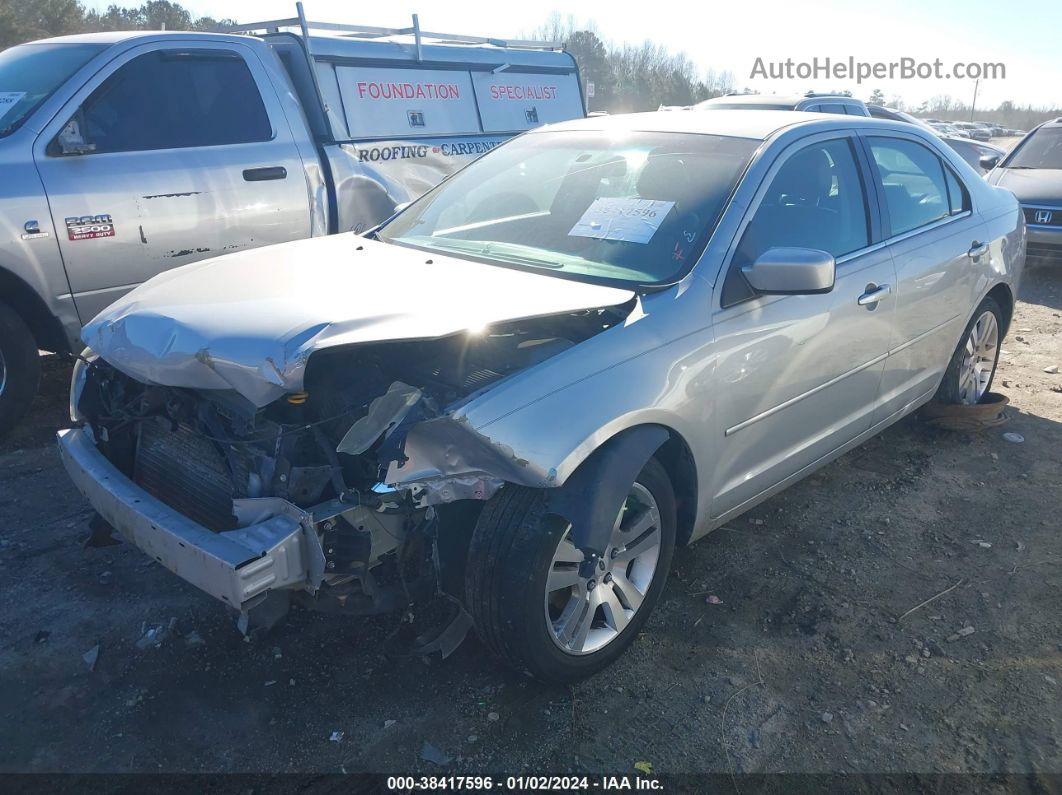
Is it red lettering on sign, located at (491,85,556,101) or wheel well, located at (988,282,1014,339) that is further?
red lettering on sign, located at (491,85,556,101)

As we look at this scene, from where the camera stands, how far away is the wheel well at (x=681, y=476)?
9.71 feet

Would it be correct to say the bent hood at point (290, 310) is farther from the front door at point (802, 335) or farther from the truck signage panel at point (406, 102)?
the truck signage panel at point (406, 102)

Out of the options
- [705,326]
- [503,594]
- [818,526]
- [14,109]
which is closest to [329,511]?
[503,594]

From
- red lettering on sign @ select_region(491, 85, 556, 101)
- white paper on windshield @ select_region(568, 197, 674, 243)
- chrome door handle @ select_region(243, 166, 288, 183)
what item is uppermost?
red lettering on sign @ select_region(491, 85, 556, 101)

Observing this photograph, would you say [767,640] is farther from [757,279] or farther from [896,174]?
[896,174]

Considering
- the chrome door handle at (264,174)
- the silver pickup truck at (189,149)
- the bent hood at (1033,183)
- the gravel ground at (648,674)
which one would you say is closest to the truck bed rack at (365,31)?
the silver pickup truck at (189,149)

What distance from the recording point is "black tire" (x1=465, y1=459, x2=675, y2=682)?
2.53m

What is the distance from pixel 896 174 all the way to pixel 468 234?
219 centimetres

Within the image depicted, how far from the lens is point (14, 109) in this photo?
4.62 meters

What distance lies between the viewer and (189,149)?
201 inches

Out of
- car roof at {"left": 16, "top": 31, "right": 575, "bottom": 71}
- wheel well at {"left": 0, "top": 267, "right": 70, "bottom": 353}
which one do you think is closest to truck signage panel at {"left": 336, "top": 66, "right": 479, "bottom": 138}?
→ car roof at {"left": 16, "top": 31, "right": 575, "bottom": 71}

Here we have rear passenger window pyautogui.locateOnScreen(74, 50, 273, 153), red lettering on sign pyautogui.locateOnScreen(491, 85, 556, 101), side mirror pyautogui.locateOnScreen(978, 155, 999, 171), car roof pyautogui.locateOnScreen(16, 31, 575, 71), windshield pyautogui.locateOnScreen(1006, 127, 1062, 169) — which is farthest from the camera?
side mirror pyautogui.locateOnScreen(978, 155, 999, 171)

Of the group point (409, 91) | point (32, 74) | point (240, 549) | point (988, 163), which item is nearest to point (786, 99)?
point (988, 163)

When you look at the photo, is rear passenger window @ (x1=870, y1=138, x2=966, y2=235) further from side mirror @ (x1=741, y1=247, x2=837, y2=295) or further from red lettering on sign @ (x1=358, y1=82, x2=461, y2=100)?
red lettering on sign @ (x1=358, y1=82, x2=461, y2=100)
